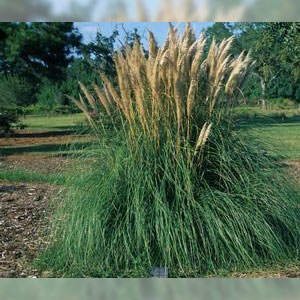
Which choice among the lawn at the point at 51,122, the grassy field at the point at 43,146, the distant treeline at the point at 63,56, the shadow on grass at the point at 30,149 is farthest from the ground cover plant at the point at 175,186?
the shadow on grass at the point at 30,149

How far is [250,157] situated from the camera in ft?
14.3

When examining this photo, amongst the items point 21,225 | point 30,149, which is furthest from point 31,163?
point 21,225

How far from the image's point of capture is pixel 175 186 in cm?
409

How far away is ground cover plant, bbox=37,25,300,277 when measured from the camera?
4.03m

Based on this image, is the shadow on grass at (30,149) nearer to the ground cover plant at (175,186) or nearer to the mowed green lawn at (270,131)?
the mowed green lawn at (270,131)

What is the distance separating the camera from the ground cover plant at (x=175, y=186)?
4027mm

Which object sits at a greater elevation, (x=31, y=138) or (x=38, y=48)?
(x=38, y=48)

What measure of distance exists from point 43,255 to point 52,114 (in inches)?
154

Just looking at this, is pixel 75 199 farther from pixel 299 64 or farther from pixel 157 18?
pixel 299 64

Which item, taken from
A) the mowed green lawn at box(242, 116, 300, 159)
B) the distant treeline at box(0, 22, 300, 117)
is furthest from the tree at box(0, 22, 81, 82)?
the mowed green lawn at box(242, 116, 300, 159)

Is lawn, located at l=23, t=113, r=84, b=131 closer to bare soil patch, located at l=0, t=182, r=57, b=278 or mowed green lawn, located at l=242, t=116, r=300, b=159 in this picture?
bare soil patch, located at l=0, t=182, r=57, b=278

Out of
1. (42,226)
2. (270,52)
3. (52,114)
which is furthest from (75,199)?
(270,52)

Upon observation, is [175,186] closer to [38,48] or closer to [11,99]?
[38,48]

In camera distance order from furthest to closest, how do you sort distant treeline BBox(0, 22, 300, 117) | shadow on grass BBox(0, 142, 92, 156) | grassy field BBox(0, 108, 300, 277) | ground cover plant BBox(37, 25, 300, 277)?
shadow on grass BBox(0, 142, 92, 156), distant treeline BBox(0, 22, 300, 117), grassy field BBox(0, 108, 300, 277), ground cover plant BBox(37, 25, 300, 277)
